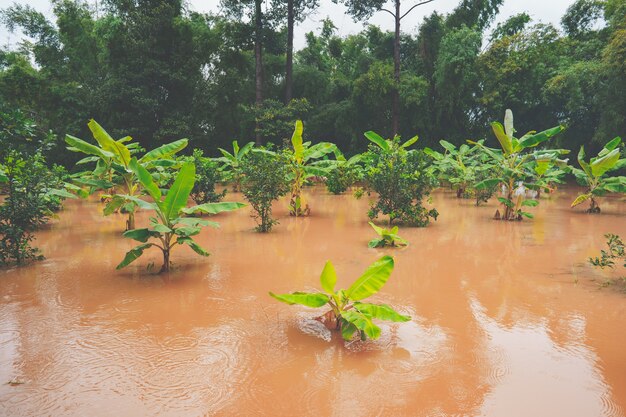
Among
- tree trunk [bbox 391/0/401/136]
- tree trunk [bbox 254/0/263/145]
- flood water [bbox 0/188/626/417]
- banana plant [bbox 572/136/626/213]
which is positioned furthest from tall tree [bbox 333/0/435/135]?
flood water [bbox 0/188/626/417]

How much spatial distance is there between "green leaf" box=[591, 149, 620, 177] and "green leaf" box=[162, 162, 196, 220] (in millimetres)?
9472

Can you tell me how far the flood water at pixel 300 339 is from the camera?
2674 mm

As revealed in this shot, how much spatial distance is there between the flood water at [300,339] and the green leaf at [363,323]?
20cm

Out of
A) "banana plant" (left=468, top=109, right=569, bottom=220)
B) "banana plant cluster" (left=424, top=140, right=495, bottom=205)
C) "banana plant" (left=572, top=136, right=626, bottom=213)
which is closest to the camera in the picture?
"banana plant" (left=468, top=109, right=569, bottom=220)

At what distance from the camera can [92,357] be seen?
322 cm

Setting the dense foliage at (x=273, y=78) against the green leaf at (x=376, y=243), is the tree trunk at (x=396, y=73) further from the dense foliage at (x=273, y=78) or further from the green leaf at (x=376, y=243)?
the green leaf at (x=376, y=243)

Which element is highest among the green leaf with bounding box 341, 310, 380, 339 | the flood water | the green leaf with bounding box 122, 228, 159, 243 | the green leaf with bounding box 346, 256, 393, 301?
the green leaf with bounding box 122, 228, 159, 243

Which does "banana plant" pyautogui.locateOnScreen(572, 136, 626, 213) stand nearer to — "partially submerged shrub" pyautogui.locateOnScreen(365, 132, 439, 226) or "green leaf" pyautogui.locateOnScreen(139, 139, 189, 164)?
"partially submerged shrub" pyautogui.locateOnScreen(365, 132, 439, 226)

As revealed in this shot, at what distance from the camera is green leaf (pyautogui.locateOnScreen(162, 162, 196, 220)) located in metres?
5.00

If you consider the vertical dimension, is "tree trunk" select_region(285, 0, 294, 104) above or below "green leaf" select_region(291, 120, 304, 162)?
above

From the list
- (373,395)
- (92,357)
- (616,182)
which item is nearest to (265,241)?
(92,357)

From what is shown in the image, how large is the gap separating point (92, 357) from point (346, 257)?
3820mm

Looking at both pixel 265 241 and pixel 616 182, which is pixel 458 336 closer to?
pixel 265 241

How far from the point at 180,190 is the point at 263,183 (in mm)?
3072
